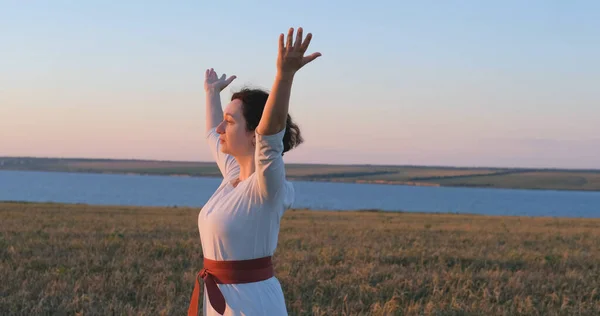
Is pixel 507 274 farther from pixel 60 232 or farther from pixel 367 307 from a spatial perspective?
pixel 60 232

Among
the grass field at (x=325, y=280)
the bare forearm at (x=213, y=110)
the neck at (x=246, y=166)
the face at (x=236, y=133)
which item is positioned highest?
the bare forearm at (x=213, y=110)

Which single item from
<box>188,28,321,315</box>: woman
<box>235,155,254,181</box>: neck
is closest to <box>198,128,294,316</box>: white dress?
<box>188,28,321,315</box>: woman

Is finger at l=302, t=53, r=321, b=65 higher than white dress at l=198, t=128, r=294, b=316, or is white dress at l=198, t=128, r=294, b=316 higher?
finger at l=302, t=53, r=321, b=65

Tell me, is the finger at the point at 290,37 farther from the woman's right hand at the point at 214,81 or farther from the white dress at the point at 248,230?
the woman's right hand at the point at 214,81

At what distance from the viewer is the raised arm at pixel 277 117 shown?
259cm

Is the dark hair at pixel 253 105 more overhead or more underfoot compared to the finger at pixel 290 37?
more underfoot

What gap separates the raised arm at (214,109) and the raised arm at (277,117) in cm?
88

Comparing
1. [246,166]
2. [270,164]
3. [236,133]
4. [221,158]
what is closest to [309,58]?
[270,164]

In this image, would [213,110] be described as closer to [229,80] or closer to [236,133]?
[229,80]

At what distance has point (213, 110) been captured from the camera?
3928 millimetres

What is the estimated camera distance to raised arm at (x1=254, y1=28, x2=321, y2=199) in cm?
259

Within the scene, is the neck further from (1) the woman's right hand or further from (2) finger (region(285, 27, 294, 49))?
(1) the woman's right hand

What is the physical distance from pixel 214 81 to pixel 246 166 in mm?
1101

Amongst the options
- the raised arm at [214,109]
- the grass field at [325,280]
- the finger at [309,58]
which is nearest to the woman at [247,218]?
the finger at [309,58]
